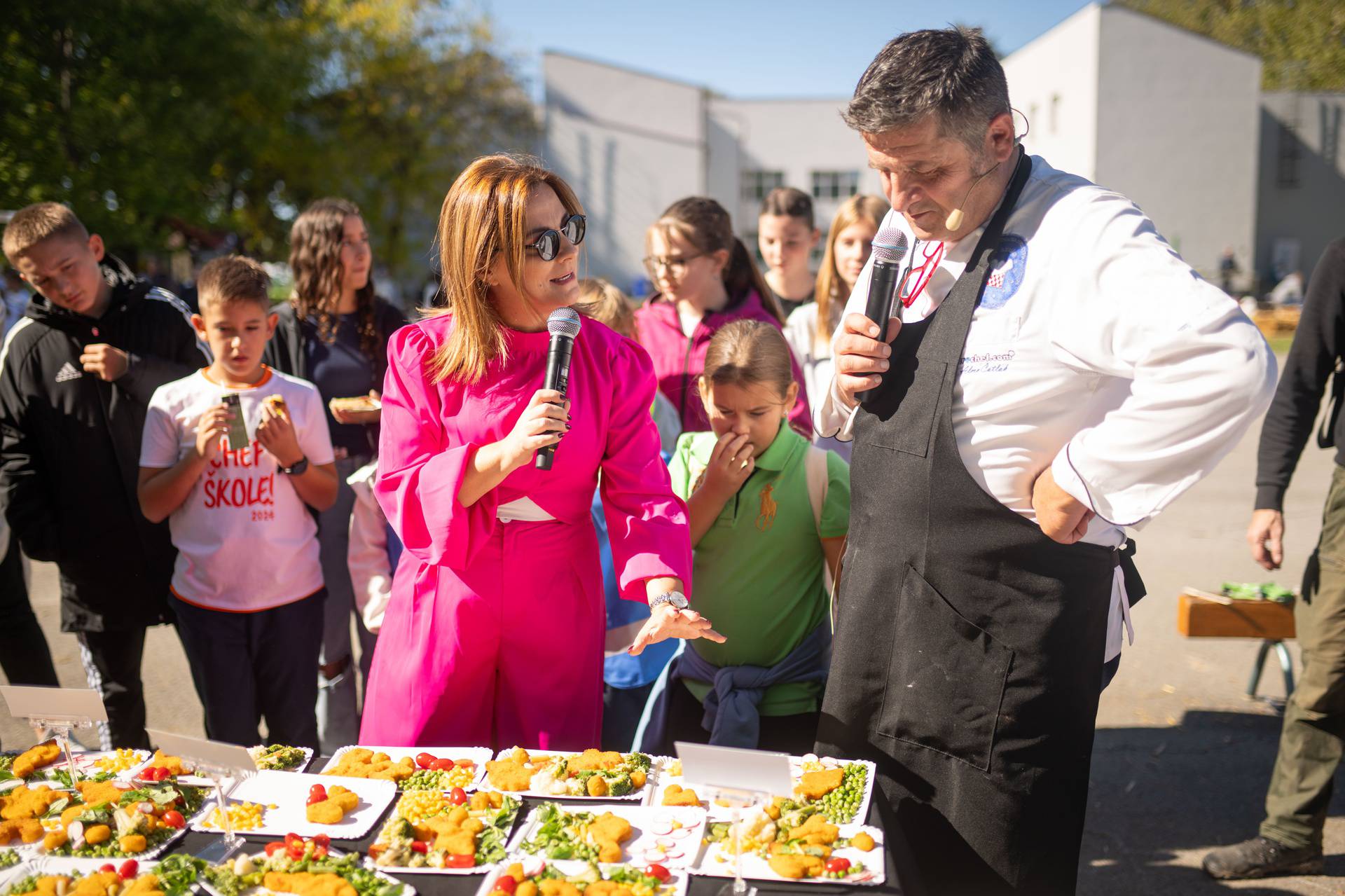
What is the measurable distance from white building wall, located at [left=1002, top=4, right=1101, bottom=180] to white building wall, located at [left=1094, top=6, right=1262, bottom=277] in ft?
1.03

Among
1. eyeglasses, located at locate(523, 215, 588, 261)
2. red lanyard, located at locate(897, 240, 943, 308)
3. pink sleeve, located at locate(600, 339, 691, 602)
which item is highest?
eyeglasses, located at locate(523, 215, 588, 261)

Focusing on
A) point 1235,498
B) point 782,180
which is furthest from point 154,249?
point 782,180

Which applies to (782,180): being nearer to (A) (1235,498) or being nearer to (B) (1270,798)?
(A) (1235,498)

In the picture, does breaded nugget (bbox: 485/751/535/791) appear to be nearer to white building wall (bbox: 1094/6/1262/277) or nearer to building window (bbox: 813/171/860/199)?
white building wall (bbox: 1094/6/1262/277)

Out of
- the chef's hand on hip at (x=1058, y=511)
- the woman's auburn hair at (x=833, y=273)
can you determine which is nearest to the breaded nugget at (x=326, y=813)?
the chef's hand on hip at (x=1058, y=511)

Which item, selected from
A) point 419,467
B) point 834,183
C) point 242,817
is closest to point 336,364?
point 419,467

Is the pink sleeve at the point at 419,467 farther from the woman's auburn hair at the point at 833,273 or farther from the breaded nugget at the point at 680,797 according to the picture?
the woman's auburn hair at the point at 833,273

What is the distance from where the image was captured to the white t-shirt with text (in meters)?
2.97

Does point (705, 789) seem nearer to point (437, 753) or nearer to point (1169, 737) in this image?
point (437, 753)

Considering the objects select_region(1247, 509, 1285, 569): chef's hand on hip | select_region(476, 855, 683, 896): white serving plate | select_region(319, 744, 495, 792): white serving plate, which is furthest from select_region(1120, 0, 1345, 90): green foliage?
select_region(476, 855, 683, 896): white serving plate

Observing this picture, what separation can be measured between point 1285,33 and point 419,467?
2010 inches

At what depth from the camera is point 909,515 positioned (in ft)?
6.33

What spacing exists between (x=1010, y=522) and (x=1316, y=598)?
1863 millimetres

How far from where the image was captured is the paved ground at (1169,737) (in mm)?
3188
